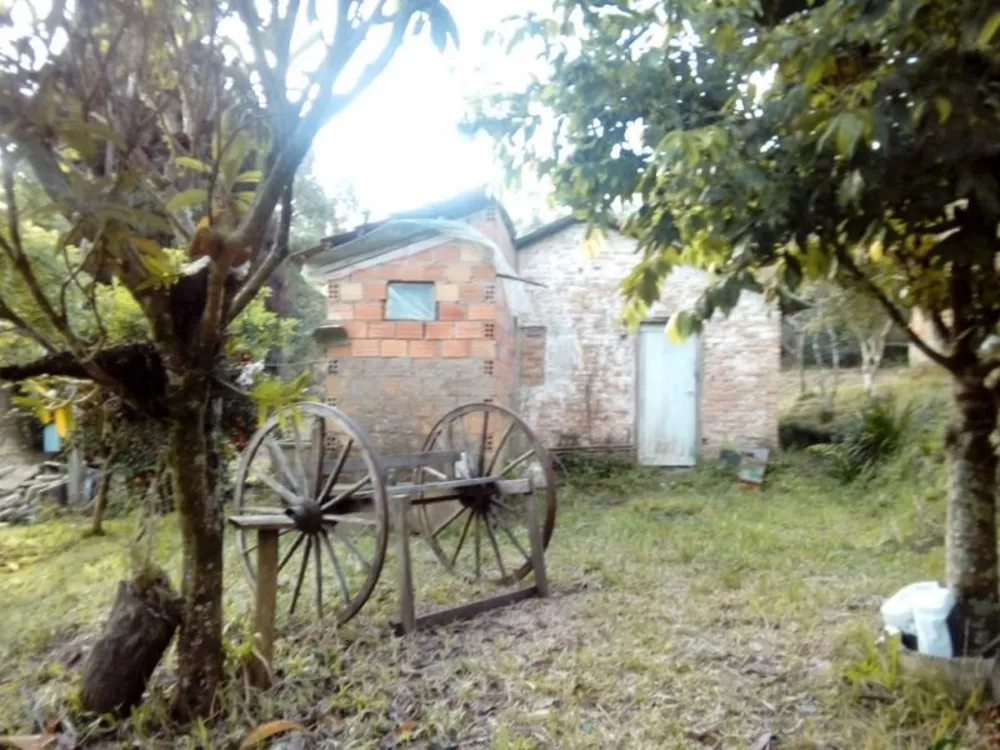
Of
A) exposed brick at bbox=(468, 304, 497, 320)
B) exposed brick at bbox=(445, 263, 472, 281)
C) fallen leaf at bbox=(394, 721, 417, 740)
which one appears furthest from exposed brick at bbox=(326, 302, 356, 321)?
fallen leaf at bbox=(394, 721, 417, 740)

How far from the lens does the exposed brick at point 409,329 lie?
690cm

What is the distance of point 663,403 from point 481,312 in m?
3.89

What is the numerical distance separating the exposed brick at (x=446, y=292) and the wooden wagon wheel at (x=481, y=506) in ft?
3.48

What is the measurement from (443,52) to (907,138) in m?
1.40

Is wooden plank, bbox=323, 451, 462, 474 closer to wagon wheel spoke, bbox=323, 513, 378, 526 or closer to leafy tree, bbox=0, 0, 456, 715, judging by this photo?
wagon wheel spoke, bbox=323, 513, 378, 526

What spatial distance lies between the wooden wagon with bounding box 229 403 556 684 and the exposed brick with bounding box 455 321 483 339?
43.1 inches

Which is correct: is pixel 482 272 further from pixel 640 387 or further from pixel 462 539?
pixel 640 387

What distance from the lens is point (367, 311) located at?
22.8ft

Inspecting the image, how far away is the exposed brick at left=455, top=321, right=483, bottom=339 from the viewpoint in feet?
22.5

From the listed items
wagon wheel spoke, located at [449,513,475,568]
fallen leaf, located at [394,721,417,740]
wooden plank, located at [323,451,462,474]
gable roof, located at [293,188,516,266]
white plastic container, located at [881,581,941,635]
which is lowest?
fallen leaf, located at [394,721,417,740]

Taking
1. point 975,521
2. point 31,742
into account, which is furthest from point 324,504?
point 975,521

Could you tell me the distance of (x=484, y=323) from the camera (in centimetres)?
686

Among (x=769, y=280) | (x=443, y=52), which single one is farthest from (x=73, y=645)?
(x=769, y=280)

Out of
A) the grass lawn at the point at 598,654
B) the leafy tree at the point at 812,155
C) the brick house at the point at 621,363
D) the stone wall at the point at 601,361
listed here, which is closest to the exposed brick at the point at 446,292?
the brick house at the point at 621,363
